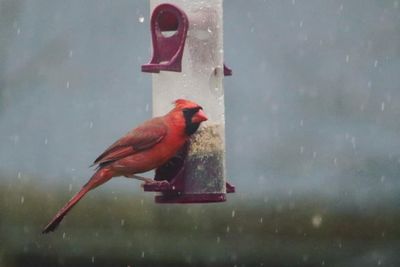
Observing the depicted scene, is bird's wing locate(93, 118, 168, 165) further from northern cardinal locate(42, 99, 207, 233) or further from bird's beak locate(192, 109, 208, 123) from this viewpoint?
bird's beak locate(192, 109, 208, 123)

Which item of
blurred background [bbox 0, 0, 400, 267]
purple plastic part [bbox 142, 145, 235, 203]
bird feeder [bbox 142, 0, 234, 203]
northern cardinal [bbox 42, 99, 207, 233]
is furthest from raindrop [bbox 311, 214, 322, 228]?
northern cardinal [bbox 42, 99, 207, 233]

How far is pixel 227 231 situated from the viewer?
33.9ft

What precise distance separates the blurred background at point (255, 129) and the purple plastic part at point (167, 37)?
348 cm

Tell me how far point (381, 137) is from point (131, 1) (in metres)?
1.95

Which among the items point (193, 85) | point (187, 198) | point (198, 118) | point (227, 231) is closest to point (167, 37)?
point (193, 85)

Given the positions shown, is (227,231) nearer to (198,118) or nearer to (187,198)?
(187,198)

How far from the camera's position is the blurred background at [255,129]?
10.2 m

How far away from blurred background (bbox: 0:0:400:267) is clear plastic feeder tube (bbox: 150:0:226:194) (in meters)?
3.34

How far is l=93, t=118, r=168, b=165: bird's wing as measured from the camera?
6410 mm

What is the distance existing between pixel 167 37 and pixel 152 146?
0.54 metres

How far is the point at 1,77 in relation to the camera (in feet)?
34.4

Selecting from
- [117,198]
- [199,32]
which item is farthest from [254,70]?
[199,32]

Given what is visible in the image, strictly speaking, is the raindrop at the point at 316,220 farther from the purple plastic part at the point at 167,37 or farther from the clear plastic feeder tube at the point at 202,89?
the purple plastic part at the point at 167,37

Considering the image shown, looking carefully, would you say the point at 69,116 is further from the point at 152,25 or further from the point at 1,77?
the point at 152,25
